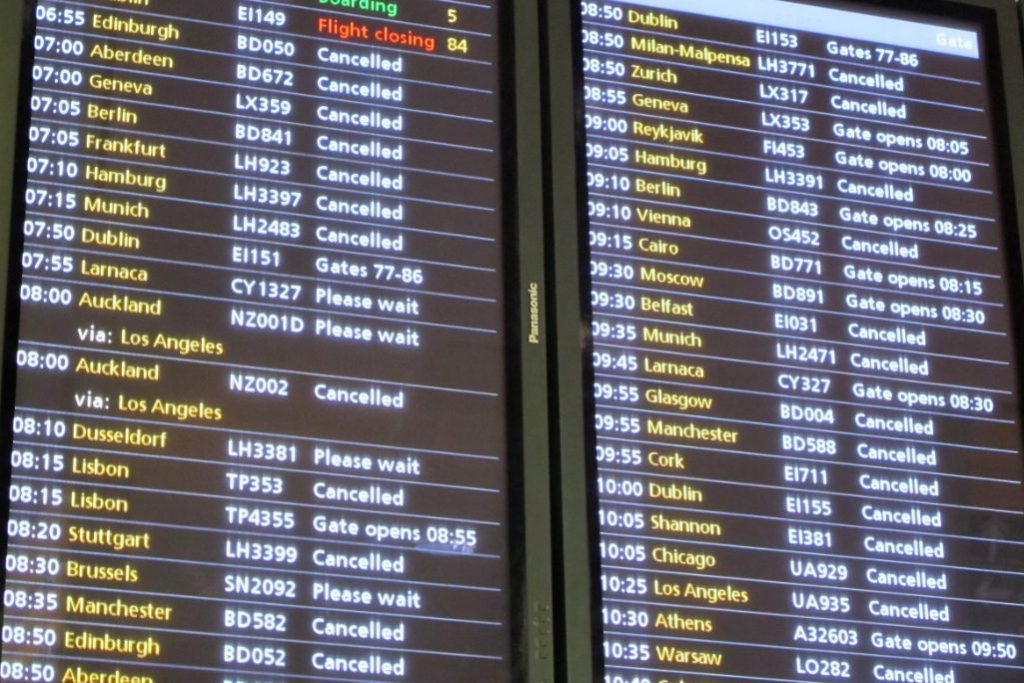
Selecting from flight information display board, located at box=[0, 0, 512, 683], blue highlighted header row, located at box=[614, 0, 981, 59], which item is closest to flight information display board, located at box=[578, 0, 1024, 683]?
blue highlighted header row, located at box=[614, 0, 981, 59]

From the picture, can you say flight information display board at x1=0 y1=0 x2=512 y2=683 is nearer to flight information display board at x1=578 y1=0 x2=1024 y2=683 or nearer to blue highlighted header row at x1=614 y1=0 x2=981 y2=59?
flight information display board at x1=578 y1=0 x2=1024 y2=683

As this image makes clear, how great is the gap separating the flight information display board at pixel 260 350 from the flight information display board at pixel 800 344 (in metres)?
0.30

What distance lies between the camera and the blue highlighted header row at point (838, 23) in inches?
186

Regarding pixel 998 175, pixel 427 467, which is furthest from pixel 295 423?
pixel 998 175

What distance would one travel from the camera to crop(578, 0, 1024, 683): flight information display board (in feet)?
13.7

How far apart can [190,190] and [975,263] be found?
1.77 metres

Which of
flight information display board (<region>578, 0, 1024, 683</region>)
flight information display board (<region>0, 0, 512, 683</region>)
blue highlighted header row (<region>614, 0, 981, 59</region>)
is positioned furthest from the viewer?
blue highlighted header row (<region>614, 0, 981, 59</region>)

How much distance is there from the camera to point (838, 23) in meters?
4.81

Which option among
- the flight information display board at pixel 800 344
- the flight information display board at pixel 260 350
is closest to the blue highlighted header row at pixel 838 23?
the flight information display board at pixel 800 344

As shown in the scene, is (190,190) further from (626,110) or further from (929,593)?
(929,593)

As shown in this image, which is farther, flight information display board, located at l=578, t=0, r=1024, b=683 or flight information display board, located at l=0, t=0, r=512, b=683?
flight information display board, located at l=578, t=0, r=1024, b=683

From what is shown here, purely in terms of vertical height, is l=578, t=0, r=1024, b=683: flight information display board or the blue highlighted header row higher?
the blue highlighted header row

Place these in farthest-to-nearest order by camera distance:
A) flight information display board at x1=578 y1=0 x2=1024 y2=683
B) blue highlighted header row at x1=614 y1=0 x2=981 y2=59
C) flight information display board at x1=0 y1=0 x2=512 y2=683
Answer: blue highlighted header row at x1=614 y1=0 x2=981 y2=59 < flight information display board at x1=578 y1=0 x2=1024 y2=683 < flight information display board at x1=0 y1=0 x2=512 y2=683

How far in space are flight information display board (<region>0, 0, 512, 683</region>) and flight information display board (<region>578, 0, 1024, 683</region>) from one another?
0.30 m
